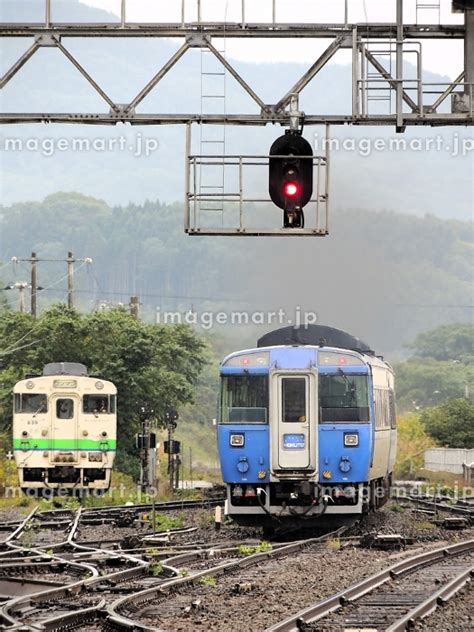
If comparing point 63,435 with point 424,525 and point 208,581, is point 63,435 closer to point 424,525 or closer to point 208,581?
point 424,525

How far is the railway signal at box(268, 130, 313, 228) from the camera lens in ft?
48.2

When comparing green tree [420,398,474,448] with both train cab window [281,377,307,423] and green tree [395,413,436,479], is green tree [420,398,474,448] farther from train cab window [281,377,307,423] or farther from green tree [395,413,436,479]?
train cab window [281,377,307,423]

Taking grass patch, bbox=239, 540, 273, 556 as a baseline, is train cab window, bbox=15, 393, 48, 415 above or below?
above

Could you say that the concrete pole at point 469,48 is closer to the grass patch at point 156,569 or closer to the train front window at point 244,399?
the grass patch at point 156,569

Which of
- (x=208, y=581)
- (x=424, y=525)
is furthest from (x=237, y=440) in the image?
(x=208, y=581)

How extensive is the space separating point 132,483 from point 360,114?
3398cm

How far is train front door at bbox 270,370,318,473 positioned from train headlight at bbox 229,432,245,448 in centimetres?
53

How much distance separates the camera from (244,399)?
22203 mm

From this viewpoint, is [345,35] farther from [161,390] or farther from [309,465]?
[161,390]

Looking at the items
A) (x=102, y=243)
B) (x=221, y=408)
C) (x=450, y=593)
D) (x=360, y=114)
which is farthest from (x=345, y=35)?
(x=102, y=243)

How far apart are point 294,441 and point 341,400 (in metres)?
1.08

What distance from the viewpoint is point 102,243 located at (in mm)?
188125

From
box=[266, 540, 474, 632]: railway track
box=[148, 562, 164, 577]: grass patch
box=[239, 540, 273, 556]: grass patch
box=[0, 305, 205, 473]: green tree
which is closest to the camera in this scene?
box=[266, 540, 474, 632]: railway track

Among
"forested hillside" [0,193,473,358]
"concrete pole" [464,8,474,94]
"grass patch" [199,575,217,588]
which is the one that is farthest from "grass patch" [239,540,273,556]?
"forested hillside" [0,193,473,358]
